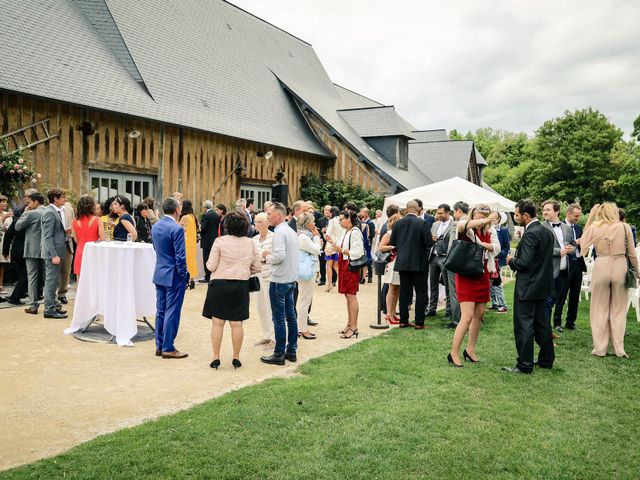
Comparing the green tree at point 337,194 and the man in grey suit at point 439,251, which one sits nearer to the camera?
the man in grey suit at point 439,251

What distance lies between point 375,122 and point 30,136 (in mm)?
16087

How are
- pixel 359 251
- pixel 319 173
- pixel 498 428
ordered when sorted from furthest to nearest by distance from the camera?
pixel 319 173 → pixel 359 251 → pixel 498 428

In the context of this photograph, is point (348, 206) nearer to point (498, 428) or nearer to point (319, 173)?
point (498, 428)

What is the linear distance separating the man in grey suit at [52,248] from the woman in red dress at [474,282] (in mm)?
5654

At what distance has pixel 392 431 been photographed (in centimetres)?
437

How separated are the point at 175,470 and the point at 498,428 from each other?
2.51 meters

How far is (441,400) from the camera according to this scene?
5105 mm

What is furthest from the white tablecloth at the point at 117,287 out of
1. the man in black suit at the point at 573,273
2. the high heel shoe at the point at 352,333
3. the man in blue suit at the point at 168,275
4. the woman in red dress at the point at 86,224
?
the man in black suit at the point at 573,273

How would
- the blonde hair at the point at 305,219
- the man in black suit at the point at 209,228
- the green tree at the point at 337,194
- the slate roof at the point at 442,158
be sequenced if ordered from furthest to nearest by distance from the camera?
1. the slate roof at the point at 442,158
2. the green tree at the point at 337,194
3. the man in black suit at the point at 209,228
4. the blonde hair at the point at 305,219

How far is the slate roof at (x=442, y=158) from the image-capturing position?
2902 centimetres

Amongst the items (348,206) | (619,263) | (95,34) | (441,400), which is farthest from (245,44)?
(441,400)

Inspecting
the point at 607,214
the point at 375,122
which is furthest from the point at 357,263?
the point at 375,122

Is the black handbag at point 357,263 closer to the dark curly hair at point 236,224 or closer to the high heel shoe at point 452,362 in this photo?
the high heel shoe at point 452,362

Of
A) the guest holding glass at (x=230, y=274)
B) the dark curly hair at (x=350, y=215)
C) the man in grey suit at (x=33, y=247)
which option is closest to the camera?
the guest holding glass at (x=230, y=274)
